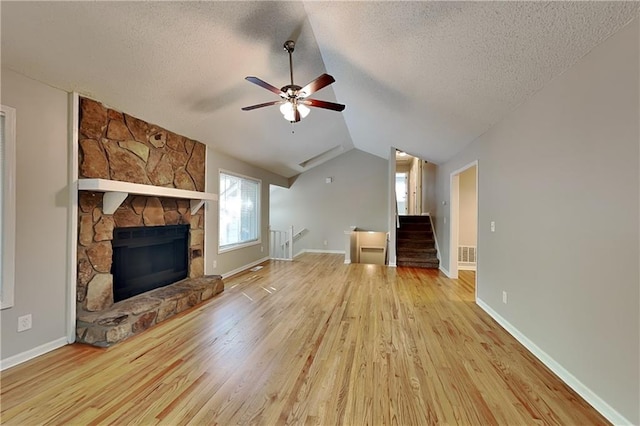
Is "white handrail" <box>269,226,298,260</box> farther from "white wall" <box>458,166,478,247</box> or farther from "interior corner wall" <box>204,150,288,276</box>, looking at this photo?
"white wall" <box>458,166,478,247</box>

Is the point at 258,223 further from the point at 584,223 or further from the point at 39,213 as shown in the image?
the point at 584,223

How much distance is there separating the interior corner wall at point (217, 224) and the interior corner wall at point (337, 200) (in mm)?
1854

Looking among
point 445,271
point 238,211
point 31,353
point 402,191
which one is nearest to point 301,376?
point 31,353

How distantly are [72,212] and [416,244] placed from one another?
6457 mm

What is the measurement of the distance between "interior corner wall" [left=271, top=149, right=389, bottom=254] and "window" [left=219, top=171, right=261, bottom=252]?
225 centimetres

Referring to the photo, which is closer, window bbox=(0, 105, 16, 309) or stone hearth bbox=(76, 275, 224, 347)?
window bbox=(0, 105, 16, 309)

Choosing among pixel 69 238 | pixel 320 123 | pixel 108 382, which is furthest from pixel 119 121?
pixel 320 123

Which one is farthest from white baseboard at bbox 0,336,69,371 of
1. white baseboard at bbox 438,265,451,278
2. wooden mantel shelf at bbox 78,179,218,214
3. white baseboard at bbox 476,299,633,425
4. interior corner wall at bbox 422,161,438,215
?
interior corner wall at bbox 422,161,438,215

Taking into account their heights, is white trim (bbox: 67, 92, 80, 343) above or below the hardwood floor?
above

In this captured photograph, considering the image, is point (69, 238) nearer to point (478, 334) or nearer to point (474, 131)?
point (478, 334)

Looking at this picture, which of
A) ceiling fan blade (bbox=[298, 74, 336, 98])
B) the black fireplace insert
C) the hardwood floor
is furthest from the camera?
the black fireplace insert

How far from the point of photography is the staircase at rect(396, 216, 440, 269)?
20.3 feet

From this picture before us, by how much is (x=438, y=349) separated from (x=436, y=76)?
2616 mm

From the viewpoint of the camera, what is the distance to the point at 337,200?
330 inches
